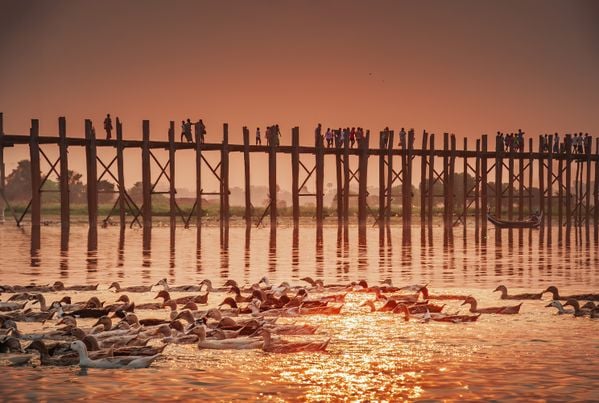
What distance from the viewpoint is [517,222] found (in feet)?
183

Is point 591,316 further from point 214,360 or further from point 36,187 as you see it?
point 36,187

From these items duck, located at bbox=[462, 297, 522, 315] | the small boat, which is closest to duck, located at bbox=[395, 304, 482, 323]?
duck, located at bbox=[462, 297, 522, 315]

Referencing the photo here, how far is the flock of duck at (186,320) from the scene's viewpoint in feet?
45.0

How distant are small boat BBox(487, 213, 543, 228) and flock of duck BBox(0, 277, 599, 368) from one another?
33720 mm

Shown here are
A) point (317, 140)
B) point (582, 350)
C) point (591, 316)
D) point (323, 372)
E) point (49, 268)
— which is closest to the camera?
point (323, 372)

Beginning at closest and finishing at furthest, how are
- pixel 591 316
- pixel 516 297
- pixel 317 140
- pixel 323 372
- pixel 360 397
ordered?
pixel 360 397 → pixel 323 372 → pixel 591 316 → pixel 516 297 → pixel 317 140

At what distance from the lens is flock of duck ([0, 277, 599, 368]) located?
1370 cm

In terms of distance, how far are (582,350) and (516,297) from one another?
607 centimetres

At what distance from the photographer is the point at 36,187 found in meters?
45.5

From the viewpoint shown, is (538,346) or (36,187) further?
(36,187)

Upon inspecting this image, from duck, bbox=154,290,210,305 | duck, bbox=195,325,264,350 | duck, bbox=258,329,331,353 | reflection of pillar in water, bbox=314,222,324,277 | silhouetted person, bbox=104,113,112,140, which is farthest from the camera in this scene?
silhouetted person, bbox=104,113,112,140

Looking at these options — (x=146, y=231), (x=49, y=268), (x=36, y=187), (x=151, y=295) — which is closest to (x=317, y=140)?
(x=146, y=231)

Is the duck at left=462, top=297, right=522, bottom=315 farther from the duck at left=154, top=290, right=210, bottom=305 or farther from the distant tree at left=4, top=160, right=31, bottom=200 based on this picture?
the distant tree at left=4, top=160, right=31, bottom=200

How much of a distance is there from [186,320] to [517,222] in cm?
4134
